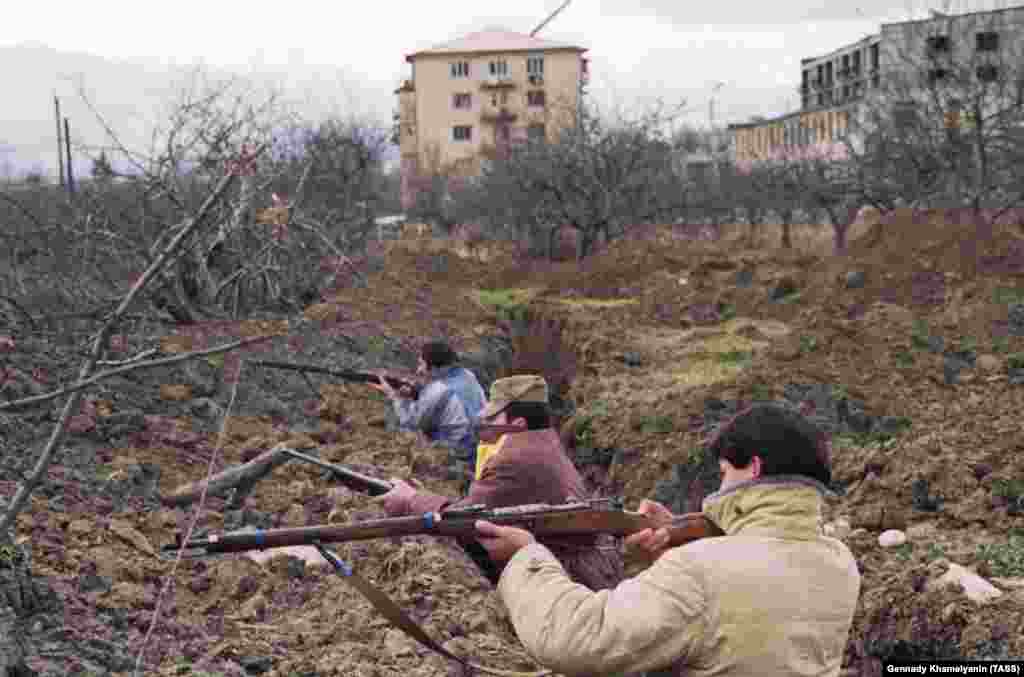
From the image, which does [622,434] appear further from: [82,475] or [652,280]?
[652,280]

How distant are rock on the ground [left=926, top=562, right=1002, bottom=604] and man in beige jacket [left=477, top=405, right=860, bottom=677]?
13.8 ft

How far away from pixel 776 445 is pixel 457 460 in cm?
818

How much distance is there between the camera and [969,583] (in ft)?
23.4

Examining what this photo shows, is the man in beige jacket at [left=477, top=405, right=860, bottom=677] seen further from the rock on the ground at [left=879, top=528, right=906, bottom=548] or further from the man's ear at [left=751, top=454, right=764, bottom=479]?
the rock on the ground at [left=879, top=528, right=906, bottom=548]

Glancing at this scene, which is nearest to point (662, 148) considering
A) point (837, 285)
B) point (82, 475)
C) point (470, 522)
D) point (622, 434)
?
point (837, 285)

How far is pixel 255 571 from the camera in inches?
283

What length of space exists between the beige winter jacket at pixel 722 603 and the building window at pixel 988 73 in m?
24.8

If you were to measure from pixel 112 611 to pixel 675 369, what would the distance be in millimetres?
12288

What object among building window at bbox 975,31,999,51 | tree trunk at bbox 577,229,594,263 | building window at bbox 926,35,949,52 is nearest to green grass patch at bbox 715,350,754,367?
building window at bbox 926,35,949,52

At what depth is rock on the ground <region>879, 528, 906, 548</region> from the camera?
9.11 meters

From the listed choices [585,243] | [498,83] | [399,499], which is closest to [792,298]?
[585,243]

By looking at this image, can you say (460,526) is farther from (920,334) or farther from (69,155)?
(920,334)

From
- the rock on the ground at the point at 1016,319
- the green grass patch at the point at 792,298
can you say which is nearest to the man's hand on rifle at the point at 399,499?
the rock on the ground at the point at 1016,319

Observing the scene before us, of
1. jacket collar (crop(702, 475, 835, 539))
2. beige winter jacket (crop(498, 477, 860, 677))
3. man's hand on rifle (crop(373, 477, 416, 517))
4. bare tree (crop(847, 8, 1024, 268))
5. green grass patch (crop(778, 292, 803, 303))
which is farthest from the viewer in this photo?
bare tree (crop(847, 8, 1024, 268))
